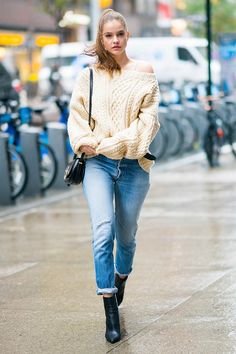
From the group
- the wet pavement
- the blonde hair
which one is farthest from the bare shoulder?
the wet pavement

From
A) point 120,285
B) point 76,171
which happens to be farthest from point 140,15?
point 76,171

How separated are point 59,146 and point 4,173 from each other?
6.70ft

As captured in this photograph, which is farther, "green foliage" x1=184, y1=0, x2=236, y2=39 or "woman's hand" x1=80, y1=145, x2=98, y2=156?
"green foliage" x1=184, y1=0, x2=236, y2=39

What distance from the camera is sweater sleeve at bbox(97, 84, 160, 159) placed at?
6199 millimetres

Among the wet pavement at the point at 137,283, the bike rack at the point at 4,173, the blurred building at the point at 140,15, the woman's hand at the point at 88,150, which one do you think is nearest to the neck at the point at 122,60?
the woman's hand at the point at 88,150

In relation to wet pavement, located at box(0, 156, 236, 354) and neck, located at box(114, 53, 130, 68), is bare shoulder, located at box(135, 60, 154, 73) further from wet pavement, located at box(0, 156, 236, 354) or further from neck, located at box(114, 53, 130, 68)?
wet pavement, located at box(0, 156, 236, 354)

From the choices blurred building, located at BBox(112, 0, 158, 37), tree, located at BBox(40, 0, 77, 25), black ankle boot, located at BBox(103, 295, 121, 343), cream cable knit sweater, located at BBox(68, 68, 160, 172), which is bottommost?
blurred building, located at BBox(112, 0, 158, 37)

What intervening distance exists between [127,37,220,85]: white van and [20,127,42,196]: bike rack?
24.3 m

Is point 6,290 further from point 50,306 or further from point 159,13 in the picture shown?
point 159,13

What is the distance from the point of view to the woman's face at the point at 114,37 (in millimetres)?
6297

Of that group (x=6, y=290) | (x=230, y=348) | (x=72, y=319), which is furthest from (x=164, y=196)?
(x=230, y=348)

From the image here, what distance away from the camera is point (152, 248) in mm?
9391

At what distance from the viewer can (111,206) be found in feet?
20.2

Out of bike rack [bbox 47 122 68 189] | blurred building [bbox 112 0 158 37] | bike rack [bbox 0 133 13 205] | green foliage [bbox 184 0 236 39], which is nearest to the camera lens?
bike rack [bbox 0 133 13 205]
